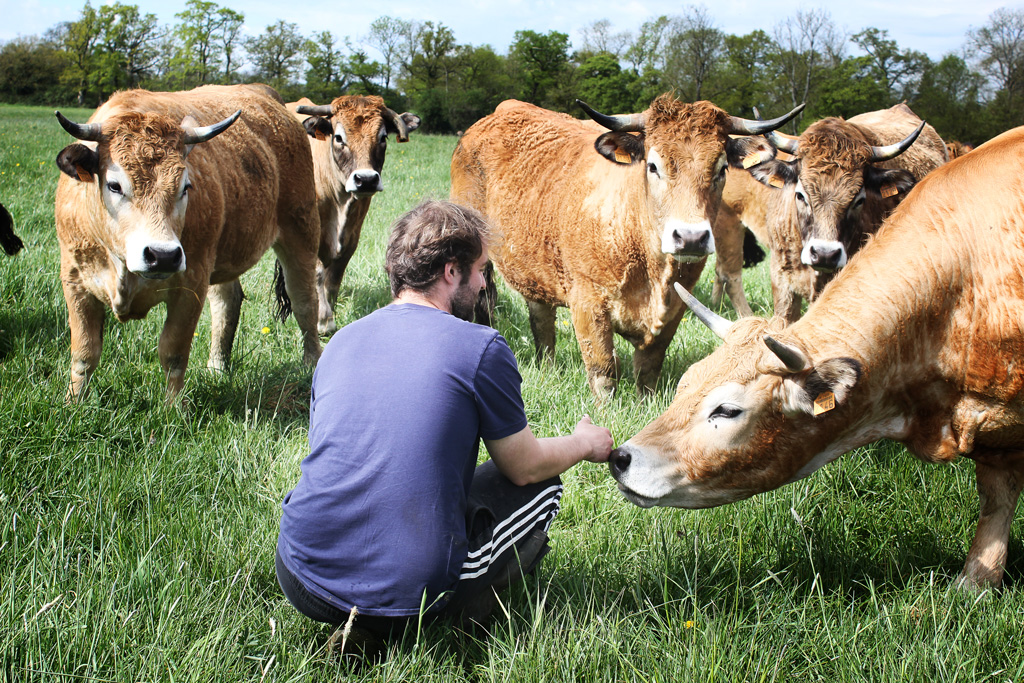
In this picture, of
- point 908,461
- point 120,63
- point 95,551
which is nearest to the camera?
point 95,551

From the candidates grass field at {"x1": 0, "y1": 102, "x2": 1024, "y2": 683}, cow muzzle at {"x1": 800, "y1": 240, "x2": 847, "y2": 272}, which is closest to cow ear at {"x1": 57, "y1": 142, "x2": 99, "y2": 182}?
grass field at {"x1": 0, "y1": 102, "x2": 1024, "y2": 683}

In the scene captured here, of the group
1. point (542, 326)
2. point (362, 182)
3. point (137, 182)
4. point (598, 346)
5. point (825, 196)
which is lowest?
point (542, 326)

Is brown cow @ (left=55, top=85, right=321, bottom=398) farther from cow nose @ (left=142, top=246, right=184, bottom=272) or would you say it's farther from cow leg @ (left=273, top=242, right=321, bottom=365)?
cow leg @ (left=273, top=242, right=321, bottom=365)

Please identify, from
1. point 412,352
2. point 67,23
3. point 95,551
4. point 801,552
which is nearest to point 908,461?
point 801,552

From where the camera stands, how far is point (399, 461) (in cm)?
212

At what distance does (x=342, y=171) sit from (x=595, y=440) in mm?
6249

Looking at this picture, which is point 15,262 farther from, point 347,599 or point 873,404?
point 873,404

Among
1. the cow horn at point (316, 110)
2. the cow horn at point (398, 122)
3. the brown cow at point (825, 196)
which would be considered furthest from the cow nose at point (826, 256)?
the cow horn at point (316, 110)

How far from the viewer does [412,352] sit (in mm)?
2174

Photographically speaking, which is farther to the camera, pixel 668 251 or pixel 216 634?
pixel 668 251

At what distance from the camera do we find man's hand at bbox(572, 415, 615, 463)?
103 inches

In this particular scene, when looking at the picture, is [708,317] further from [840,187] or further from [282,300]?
[282,300]

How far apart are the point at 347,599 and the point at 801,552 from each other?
1.82 metres

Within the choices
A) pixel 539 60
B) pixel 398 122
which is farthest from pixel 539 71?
pixel 398 122
